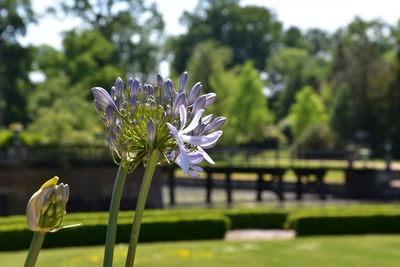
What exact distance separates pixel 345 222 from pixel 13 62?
1432 inches

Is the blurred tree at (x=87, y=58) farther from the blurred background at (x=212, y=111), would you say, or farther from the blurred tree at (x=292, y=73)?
the blurred tree at (x=292, y=73)

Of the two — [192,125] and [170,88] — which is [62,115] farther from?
[192,125]

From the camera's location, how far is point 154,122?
2209 mm

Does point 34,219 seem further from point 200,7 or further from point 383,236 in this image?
point 200,7

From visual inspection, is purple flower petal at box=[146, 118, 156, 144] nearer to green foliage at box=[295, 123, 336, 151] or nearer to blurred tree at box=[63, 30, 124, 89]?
blurred tree at box=[63, 30, 124, 89]

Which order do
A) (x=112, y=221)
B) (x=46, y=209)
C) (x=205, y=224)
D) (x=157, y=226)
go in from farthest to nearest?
(x=205, y=224)
(x=157, y=226)
(x=112, y=221)
(x=46, y=209)

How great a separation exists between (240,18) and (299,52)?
1512 cm

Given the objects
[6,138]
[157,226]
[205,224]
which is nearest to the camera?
[157,226]

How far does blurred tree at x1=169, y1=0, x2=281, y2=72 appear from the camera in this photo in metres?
93.4

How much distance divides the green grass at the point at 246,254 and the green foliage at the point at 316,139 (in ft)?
116

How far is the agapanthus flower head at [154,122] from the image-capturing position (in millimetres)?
2088

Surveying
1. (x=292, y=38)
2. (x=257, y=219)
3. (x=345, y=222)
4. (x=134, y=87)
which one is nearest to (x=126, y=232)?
(x=257, y=219)

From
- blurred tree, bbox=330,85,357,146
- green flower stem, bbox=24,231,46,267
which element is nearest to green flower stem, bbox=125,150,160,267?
green flower stem, bbox=24,231,46,267

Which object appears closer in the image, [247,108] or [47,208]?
[47,208]
